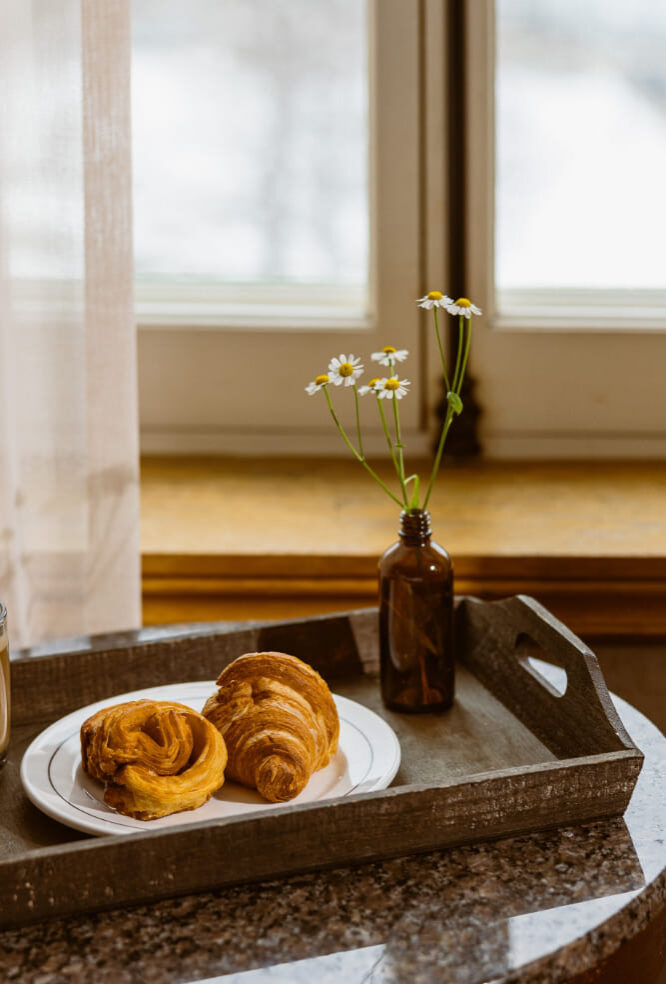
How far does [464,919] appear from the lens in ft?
2.03

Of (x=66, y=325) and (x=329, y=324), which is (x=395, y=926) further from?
(x=329, y=324)

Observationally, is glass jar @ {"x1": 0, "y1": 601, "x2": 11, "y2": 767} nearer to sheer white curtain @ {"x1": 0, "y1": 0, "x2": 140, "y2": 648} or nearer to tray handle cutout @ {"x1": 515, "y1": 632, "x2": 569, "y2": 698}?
tray handle cutout @ {"x1": 515, "y1": 632, "x2": 569, "y2": 698}

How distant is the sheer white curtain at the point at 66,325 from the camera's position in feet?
3.93

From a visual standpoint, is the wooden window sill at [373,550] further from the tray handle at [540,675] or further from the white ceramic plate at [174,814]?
the white ceramic plate at [174,814]

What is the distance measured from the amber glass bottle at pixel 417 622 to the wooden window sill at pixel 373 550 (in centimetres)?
39

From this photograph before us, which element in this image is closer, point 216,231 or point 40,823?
point 40,823

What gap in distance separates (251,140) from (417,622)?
1.01m

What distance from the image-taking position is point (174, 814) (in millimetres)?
694

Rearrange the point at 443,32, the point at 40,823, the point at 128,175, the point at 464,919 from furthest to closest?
the point at 443,32 < the point at 128,175 < the point at 40,823 < the point at 464,919

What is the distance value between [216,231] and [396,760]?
111 cm

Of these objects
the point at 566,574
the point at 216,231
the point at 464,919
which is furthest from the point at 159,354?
the point at 464,919

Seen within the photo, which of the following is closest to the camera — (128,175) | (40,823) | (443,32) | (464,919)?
(464,919)

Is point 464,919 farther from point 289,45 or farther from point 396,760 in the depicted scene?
point 289,45

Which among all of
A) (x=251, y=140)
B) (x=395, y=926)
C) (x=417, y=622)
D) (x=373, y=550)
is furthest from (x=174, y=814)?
(x=251, y=140)
